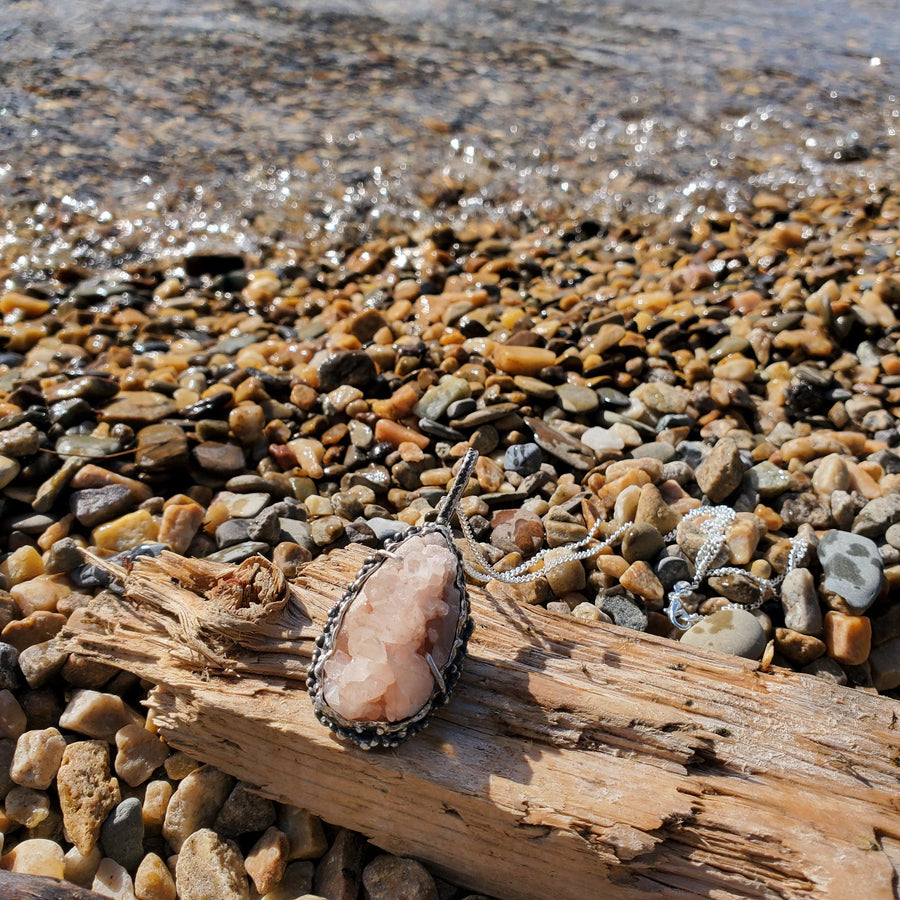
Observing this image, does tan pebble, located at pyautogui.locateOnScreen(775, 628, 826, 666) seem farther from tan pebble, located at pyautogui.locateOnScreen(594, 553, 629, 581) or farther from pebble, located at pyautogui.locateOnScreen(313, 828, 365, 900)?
pebble, located at pyautogui.locateOnScreen(313, 828, 365, 900)

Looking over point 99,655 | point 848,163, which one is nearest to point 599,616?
point 99,655

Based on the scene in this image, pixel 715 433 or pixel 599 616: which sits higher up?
pixel 715 433

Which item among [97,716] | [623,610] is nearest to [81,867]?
[97,716]

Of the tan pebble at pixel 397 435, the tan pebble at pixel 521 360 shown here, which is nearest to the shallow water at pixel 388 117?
the tan pebble at pixel 521 360

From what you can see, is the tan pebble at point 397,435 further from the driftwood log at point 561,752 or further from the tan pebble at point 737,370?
the tan pebble at point 737,370

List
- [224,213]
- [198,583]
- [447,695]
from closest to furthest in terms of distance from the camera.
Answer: [447,695] → [198,583] → [224,213]

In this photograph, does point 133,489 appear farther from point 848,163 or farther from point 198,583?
point 848,163

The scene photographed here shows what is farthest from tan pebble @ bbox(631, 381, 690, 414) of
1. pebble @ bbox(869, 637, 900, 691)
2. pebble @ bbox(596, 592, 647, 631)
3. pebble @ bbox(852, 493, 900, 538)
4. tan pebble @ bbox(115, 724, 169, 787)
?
tan pebble @ bbox(115, 724, 169, 787)
